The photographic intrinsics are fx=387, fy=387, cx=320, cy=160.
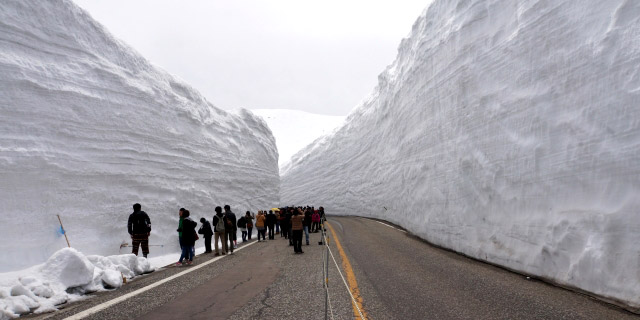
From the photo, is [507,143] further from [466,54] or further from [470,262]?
[466,54]

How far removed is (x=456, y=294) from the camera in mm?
6000

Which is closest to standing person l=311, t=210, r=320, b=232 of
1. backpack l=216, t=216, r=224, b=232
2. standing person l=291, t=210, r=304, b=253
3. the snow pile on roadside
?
standing person l=291, t=210, r=304, b=253

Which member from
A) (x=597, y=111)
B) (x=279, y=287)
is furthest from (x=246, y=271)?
(x=597, y=111)

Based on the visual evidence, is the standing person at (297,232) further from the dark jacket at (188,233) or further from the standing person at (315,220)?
the standing person at (315,220)

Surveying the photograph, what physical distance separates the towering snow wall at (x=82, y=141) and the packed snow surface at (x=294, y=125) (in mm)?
69846

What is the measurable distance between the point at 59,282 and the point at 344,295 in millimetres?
4418

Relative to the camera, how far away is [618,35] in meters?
6.57

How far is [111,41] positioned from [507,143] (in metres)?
15.1

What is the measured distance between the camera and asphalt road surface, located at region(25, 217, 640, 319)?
4.92m

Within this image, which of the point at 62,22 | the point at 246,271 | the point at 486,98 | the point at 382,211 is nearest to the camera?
the point at 246,271

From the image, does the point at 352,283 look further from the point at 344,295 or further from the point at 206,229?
the point at 206,229

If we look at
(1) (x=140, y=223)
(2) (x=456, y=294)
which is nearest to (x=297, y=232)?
(1) (x=140, y=223)

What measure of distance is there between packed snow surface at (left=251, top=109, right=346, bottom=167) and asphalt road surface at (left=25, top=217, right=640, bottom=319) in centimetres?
7923

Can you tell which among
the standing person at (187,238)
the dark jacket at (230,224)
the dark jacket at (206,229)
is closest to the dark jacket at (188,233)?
the standing person at (187,238)
